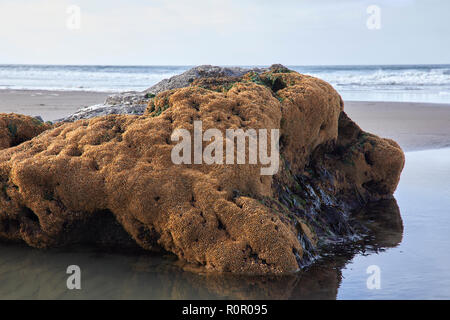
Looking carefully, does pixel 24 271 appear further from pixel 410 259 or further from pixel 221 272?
pixel 410 259

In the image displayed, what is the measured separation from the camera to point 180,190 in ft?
15.2

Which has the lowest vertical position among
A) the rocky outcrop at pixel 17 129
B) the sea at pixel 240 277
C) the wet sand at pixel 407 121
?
the sea at pixel 240 277

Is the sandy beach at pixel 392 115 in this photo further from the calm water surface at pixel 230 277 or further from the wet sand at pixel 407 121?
the calm water surface at pixel 230 277

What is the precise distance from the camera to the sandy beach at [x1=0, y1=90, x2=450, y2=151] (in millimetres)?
12375

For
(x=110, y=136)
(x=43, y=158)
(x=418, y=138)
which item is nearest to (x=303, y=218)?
(x=110, y=136)

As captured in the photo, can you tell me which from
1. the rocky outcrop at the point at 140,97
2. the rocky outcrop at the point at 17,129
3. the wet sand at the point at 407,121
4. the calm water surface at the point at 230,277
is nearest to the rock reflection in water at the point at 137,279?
the calm water surface at the point at 230,277

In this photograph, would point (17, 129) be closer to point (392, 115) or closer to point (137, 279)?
point (137, 279)

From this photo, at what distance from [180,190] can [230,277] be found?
0.98 m

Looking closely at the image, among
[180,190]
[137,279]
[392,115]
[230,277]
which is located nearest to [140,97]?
[180,190]

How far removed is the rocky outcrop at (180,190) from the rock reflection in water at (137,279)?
142mm

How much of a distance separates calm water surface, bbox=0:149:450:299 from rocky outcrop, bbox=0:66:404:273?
0.18 m

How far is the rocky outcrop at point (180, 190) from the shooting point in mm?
4422

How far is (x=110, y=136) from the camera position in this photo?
5219 millimetres

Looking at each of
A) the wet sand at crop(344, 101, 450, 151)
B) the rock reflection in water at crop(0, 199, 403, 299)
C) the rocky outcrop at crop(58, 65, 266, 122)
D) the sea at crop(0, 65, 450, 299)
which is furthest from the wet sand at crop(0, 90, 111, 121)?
the sea at crop(0, 65, 450, 299)
